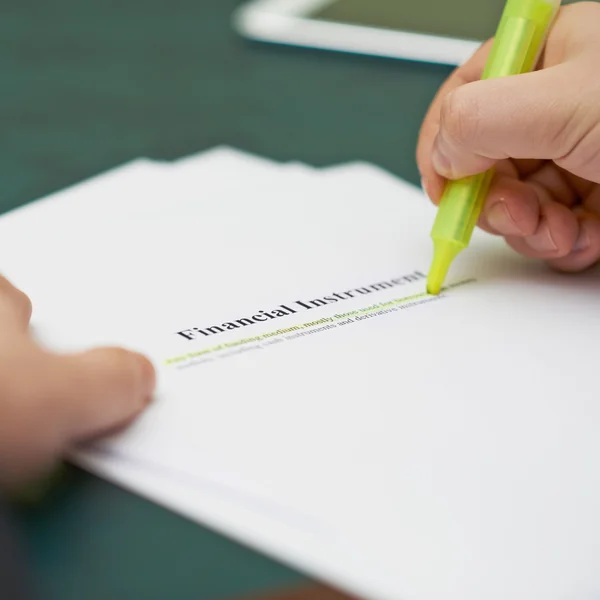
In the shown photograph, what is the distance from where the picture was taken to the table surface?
0.67 meters

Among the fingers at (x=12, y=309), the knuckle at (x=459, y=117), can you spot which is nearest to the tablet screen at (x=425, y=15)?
the knuckle at (x=459, y=117)

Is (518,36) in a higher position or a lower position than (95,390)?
higher

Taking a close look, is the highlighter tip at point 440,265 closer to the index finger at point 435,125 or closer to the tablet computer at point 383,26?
the index finger at point 435,125

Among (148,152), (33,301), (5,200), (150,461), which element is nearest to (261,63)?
(148,152)

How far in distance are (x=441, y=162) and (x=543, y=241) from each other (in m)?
0.09

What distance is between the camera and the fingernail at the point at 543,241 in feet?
1.70

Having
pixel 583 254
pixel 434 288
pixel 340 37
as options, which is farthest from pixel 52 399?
pixel 340 37

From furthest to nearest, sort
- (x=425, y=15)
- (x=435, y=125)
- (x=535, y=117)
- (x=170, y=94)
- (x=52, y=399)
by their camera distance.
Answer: (x=425, y=15), (x=170, y=94), (x=435, y=125), (x=535, y=117), (x=52, y=399)

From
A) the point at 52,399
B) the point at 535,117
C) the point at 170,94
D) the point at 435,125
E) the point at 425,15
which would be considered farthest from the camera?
the point at 425,15

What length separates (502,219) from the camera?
0.52 metres

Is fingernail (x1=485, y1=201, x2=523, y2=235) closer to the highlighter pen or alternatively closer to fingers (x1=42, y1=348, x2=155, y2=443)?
the highlighter pen

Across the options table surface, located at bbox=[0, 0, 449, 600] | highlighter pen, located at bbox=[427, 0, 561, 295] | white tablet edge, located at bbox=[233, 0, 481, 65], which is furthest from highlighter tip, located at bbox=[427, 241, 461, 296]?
white tablet edge, located at bbox=[233, 0, 481, 65]

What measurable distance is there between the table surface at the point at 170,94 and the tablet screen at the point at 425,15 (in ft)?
0.19

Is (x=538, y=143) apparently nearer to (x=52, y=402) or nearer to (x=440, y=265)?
(x=440, y=265)
